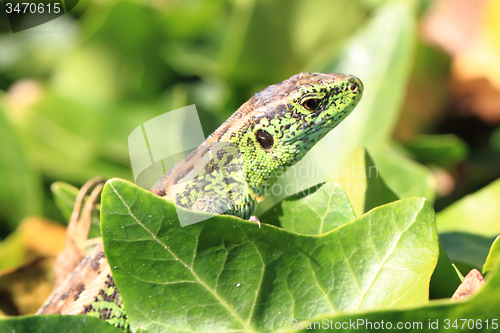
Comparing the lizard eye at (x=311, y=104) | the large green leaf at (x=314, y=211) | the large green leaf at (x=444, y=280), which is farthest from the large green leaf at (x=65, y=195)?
the large green leaf at (x=444, y=280)

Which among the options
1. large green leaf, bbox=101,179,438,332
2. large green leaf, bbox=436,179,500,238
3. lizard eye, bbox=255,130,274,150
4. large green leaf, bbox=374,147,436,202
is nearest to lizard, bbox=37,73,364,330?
lizard eye, bbox=255,130,274,150

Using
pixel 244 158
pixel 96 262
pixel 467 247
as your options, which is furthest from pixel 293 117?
pixel 96 262

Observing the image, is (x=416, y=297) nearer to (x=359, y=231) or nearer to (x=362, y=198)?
(x=359, y=231)

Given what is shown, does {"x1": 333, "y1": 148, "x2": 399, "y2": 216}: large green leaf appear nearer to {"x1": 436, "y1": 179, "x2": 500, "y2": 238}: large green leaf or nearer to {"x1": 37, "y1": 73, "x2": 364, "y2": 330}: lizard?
{"x1": 37, "y1": 73, "x2": 364, "y2": 330}: lizard

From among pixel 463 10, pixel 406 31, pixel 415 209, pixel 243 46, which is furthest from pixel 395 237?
pixel 463 10

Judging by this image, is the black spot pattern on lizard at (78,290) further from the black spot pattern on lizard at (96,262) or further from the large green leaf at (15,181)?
the large green leaf at (15,181)

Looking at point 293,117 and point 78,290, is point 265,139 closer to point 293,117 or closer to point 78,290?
point 293,117

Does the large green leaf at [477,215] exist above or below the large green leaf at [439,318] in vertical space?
below
